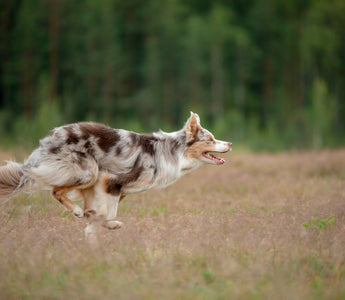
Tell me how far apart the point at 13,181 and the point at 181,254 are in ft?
10.2

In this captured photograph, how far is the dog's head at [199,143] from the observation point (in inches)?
303

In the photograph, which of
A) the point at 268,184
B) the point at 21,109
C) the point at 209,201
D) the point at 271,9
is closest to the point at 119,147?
the point at 209,201

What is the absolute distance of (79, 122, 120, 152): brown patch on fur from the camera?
6883 millimetres

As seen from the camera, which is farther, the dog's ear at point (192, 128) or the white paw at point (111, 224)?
the dog's ear at point (192, 128)

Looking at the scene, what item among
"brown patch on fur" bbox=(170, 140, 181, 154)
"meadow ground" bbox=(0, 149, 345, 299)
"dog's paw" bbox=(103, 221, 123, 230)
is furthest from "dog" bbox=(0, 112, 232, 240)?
"meadow ground" bbox=(0, 149, 345, 299)

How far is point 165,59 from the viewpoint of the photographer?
40812mm

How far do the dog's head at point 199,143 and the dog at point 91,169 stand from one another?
2.06 feet

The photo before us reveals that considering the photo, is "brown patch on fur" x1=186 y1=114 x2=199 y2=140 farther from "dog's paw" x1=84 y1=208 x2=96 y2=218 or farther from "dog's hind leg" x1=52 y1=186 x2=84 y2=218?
"dog's hind leg" x1=52 y1=186 x2=84 y2=218

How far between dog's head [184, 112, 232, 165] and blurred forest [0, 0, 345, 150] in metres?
25.6

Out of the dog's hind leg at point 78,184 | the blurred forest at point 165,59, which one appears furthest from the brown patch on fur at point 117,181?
the blurred forest at point 165,59

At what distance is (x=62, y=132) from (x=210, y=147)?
276 cm

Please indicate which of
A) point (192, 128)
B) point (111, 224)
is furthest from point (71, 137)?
point (192, 128)

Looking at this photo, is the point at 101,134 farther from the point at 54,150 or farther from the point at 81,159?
the point at 54,150

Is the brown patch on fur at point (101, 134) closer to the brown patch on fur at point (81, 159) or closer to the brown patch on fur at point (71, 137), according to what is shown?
the brown patch on fur at point (71, 137)
